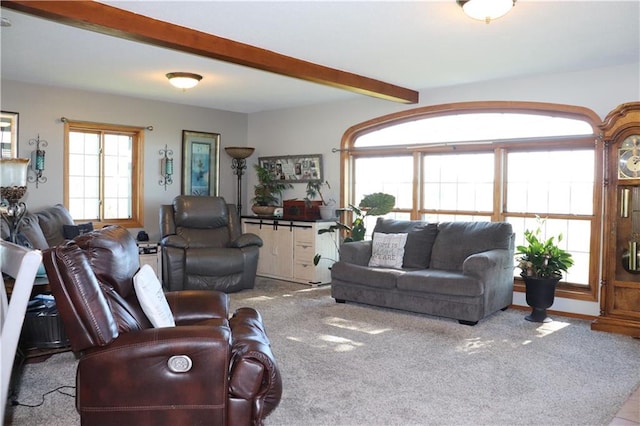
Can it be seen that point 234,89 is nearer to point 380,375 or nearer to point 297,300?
point 297,300

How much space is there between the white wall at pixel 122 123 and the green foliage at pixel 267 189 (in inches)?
22.7

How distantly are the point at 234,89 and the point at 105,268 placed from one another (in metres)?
4.07

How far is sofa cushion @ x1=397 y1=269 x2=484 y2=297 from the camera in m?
4.70

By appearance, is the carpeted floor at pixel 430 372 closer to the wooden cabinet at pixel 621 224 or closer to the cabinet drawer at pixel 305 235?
the wooden cabinet at pixel 621 224

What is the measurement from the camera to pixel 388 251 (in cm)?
562

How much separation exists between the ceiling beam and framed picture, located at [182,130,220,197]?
9.79 feet

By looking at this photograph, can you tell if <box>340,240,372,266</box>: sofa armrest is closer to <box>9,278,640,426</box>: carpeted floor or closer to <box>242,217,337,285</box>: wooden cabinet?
<box>9,278,640,426</box>: carpeted floor

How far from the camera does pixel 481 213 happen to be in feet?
19.3

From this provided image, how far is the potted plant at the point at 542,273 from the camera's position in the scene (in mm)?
4887

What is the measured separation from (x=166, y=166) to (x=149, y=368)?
17.1ft

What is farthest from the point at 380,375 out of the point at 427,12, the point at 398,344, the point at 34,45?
the point at 34,45

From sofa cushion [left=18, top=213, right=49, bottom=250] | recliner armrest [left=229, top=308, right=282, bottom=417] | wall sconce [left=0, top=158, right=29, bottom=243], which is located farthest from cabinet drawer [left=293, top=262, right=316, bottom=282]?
recliner armrest [left=229, top=308, right=282, bottom=417]

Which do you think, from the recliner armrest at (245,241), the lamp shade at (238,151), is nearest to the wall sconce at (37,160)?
the recliner armrest at (245,241)


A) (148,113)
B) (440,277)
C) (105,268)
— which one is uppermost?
(148,113)
